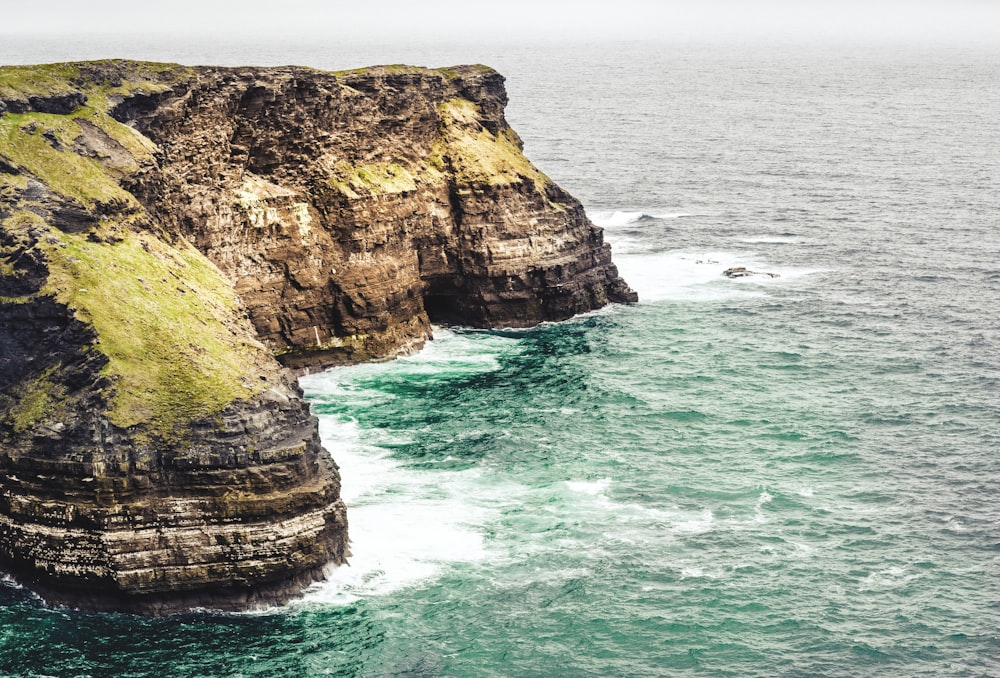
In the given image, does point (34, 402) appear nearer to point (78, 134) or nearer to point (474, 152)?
point (78, 134)

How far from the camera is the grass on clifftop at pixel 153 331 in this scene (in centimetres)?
6166

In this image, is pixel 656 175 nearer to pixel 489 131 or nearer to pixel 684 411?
pixel 489 131

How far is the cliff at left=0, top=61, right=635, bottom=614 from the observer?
58688 mm

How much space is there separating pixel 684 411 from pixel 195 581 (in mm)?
37578

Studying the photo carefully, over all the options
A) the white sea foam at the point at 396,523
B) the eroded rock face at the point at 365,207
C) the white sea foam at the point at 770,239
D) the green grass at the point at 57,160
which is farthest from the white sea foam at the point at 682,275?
the green grass at the point at 57,160

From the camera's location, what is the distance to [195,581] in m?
58.0

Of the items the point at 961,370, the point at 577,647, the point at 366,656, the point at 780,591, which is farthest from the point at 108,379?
the point at 961,370

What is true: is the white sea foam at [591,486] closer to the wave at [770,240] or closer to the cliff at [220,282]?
the cliff at [220,282]

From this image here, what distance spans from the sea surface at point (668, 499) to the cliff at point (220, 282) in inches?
110

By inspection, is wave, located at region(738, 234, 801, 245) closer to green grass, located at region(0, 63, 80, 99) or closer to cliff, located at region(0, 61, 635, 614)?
cliff, located at region(0, 61, 635, 614)

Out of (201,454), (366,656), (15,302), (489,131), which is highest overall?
(489,131)

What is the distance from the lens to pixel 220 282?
7812 centimetres

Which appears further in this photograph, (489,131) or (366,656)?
(489,131)

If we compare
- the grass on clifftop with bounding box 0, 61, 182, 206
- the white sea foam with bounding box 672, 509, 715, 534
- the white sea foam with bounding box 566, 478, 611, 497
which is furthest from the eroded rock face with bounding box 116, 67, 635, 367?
the white sea foam with bounding box 672, 509, 715, 534
